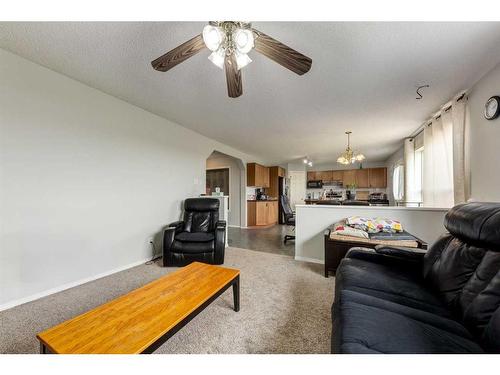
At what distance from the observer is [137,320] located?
3.58 feet

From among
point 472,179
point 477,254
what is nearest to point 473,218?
point 477,254

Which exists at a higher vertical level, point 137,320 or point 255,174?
point 255,174

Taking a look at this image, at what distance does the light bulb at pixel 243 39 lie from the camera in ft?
3.86

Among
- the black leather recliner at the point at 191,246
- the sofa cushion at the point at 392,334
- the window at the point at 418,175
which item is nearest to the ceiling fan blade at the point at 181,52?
the sofa cushion at the point at 392,334

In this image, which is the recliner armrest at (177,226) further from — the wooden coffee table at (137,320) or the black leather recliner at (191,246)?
the wooden coffee table at (137,320)

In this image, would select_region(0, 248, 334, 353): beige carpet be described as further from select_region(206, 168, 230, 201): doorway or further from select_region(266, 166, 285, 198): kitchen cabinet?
select_region(266, 166, 285, 198): kitchen cabinet

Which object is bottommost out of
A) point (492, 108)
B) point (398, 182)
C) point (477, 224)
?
point (477, 224)

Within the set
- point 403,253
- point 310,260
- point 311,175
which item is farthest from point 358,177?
point 403,253

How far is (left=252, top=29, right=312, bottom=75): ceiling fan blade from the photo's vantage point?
121 centimetres

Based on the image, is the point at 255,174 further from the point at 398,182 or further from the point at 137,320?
the point at 137,320

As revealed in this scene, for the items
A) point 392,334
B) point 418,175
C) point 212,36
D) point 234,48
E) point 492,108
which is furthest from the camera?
point 418,175

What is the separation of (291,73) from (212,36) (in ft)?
3.70

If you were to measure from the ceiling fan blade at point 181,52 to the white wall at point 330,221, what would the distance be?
2.57 meters

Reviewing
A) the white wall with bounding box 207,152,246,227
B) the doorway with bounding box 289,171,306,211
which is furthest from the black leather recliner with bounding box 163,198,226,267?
the doorway with bounding box 289,171,306,211
